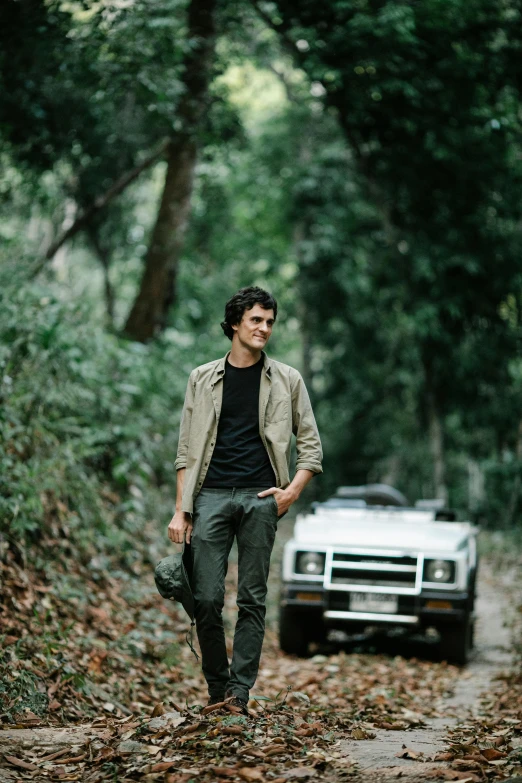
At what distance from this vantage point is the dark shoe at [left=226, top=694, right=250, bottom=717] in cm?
528

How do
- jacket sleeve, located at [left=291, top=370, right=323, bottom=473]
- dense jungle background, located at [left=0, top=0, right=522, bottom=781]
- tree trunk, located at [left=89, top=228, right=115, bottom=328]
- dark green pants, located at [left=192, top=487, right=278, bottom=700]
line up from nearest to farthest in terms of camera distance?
dark green pants, located at [left=192, top=487, right=278, bottom=700] → jacket sleeve, located at [left=291, top=370, right=323, bottom=473] → dense jungle background, located at [left=0, top=0, right=522, bottom=781] → tree trunk, located at [left=89, top=228, right=115, bottom=328]

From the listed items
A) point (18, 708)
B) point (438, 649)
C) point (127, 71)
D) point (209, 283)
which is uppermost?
point (127, 71)

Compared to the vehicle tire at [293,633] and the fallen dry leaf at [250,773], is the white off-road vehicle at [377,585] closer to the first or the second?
the vehicle tire at [293,633]

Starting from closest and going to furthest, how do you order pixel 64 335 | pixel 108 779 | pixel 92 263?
1. pixel 108 779
2. pixel 64 335
3. pixel 92 263

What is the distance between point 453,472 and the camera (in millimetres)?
36656

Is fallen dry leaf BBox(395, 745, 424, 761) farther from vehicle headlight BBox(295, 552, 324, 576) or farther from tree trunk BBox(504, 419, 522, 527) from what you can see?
tree trunk BBox(504, 419, 522, 527)

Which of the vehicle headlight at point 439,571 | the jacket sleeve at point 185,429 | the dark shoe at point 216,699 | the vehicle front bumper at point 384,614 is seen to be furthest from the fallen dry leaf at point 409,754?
the vehicle headlight at point 439,571

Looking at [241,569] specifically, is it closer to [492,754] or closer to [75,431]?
[492,754]

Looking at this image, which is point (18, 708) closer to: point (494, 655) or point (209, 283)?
point (494, 655)

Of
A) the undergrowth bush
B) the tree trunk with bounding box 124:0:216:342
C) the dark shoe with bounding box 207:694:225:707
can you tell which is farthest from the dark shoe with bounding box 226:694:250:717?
the tree trunk with bounding box 124:0:216:342

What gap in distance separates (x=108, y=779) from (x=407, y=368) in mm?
22882

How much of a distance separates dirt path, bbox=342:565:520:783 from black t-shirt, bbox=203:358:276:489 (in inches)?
60.5

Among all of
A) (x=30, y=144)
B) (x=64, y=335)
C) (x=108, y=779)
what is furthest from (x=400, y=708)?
(x=30, y=144)

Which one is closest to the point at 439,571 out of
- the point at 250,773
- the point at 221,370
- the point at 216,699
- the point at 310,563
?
the point at 310,563
